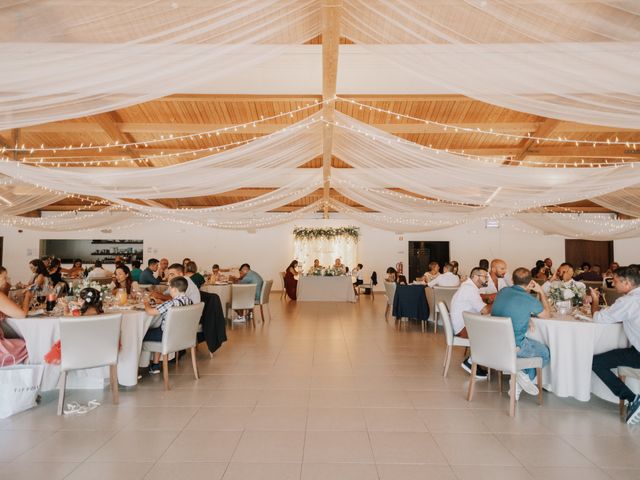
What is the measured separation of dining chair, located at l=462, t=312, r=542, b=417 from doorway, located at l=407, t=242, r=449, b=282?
38.8ft

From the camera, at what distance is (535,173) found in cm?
577

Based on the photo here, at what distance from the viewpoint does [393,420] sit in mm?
3447

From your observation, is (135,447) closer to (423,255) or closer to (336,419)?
(336,419)

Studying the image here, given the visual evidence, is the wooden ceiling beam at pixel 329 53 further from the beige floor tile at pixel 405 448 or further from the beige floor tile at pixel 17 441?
the beige floor tile at pixel 17 441

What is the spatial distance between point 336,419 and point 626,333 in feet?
7.73

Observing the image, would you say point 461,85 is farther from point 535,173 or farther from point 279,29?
point 535,173

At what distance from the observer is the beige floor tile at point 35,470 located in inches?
100

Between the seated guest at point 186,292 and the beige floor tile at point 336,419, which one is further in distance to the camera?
the seated guest at point 186,292

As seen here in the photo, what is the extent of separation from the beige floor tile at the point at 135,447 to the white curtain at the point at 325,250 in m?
12.2

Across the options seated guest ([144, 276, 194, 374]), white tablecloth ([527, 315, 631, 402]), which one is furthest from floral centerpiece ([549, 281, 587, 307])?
seated guest ([144, 276, 194, 374])

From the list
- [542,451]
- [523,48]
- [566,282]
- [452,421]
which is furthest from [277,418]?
[566,282]

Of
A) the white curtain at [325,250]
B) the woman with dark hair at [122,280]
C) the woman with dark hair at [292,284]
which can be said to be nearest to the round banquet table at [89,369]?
the woman with dark hair at [122,280]

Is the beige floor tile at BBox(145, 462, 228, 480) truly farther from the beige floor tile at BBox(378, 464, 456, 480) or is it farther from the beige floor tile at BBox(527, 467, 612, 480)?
the beige floor tile at BBox(527, 467, 612, 480)

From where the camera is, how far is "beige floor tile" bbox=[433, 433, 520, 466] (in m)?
2.77
